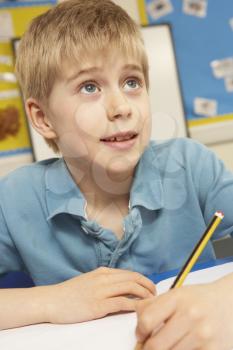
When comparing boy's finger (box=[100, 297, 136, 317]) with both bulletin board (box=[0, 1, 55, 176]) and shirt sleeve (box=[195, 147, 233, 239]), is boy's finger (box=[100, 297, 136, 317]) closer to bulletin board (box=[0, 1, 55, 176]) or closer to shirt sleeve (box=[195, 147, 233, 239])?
shirt sleeve (box=[195, 147, 233, 239])

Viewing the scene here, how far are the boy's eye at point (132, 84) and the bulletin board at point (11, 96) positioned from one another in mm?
1402

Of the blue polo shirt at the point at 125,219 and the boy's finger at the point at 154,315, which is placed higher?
the boy's finger at the point at 154,315

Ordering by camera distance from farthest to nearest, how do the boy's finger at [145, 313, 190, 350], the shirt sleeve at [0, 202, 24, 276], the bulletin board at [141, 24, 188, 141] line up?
the bulletin board at [141, 24, 188, 141], the shirt sleeve at [0, 202, 24, 276], the boy's finger at [145, 313, 190, 350]

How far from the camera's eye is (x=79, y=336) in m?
0.45

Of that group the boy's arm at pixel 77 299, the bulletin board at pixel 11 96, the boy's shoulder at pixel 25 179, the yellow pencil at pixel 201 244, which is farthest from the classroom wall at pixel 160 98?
the yellow pencil at pixel 201 244

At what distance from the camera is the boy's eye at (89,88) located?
68 centimetres

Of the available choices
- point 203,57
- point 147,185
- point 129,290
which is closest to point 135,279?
point 129,290

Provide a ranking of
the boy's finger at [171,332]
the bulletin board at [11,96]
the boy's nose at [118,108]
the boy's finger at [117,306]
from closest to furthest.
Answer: the boy's finger at [171,332], the boy's finger at [117,306], the boy's nose at [118,108], the bulletin board at [11,96]

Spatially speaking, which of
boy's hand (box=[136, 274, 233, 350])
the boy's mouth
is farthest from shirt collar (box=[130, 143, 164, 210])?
boy's hand (box=[136, 274, 233, 350])

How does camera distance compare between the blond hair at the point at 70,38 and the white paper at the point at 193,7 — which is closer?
the blond hair at the point at 70,38

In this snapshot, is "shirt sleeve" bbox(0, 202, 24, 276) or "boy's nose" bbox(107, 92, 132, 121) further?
"shirt sleeve" bbox(0, 202, 24, 276)

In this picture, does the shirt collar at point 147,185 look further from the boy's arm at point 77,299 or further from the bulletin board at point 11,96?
the bulletin board at point 11,96

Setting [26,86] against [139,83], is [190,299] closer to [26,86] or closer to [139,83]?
[139,83]

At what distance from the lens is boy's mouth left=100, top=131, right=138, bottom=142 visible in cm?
67
